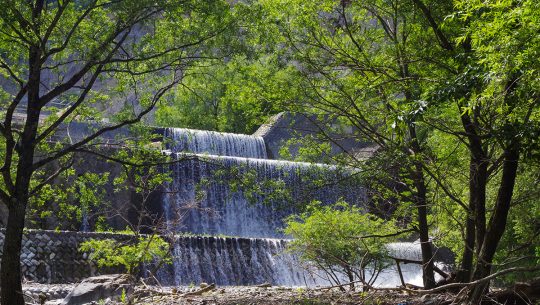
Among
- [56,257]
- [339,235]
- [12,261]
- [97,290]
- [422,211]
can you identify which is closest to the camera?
[12,261]

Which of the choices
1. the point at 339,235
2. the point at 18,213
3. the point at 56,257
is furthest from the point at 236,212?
the point at 18,213

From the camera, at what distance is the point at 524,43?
5.70m

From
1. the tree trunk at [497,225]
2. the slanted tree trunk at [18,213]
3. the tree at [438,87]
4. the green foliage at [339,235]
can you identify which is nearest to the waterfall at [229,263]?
the green foliage at [339,235]

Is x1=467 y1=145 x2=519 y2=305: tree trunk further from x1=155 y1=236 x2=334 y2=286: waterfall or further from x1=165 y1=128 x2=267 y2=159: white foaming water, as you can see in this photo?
x1=165 y1=128 x2=267 y2=159: white foaming water

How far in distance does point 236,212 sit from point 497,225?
17.3 metres

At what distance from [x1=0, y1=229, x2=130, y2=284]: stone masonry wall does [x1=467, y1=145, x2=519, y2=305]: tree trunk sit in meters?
10.6

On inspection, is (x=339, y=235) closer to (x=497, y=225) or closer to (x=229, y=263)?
(x=229, y=263)

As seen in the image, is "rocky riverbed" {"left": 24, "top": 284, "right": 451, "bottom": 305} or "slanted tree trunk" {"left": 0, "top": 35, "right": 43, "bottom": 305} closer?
"rocky riverbed" {"left": 24, "top": 284, "right": 451, "bottom": 305}

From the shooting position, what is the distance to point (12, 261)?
948cm

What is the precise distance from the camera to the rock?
10844 millimetres

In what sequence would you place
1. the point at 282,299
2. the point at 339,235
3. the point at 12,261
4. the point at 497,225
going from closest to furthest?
the point at 497,225 < the point at 12,261 < the point at 282,299 < the point at 339,235

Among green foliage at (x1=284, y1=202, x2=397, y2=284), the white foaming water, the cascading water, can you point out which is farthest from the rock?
the white foaming water

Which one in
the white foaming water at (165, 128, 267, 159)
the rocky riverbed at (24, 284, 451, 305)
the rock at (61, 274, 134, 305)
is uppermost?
the white foaming water at (165, 128, 267, 159)

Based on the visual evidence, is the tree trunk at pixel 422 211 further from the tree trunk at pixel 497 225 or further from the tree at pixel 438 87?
the tree trunk at pixel 497 225
